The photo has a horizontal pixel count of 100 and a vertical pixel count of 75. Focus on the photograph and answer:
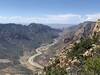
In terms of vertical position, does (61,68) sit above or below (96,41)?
below

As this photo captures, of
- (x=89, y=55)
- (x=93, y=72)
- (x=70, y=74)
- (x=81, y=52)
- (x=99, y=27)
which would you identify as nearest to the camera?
(x=93, y=72)

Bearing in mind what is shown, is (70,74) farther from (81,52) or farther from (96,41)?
(96,41)

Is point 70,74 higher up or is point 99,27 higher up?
point 99,27

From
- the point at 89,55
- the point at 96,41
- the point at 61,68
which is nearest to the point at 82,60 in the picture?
the point at 89,55

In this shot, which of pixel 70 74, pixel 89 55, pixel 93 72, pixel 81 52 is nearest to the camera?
pixel 93 72

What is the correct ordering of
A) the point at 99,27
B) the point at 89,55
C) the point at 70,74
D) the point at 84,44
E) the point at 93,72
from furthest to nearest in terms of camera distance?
the point at 99,27
the point at 84,44
the point at 89,55
the point at 70,74
the point at 93,72

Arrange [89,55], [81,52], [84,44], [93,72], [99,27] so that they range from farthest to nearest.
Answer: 1. [99,27]
2. [84,44]
3. [81,52]
4. [89,55]
5. [93,72]

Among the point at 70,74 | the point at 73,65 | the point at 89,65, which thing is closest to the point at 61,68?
the point at 73,65

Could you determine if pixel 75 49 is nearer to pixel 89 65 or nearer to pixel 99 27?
pixel 99 27

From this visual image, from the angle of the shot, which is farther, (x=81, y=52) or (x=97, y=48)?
(x=81, y=52)
